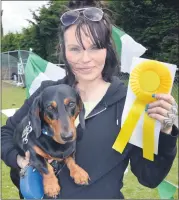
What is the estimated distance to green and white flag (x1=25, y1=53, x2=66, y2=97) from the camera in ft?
11.3

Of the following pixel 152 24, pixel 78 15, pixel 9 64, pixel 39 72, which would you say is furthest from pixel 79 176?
pixel 9 64

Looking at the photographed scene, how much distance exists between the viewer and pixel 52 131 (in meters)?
1.49

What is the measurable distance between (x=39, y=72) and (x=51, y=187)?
223cm

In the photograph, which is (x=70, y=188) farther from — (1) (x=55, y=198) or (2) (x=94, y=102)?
(2) (x=94, y=102)

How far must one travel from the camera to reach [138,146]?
159cm

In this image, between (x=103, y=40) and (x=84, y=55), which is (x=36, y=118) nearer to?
(x=84, y=55)

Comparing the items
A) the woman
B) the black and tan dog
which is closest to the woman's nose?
the woman

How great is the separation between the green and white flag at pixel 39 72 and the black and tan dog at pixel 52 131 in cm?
182

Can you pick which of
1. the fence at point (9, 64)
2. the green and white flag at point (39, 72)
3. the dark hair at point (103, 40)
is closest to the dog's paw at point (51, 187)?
the dark hair at point (103, 40)

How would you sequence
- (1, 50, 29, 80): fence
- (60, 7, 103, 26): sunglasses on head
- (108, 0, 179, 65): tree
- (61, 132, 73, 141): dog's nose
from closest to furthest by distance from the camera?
1. (61, 132, 73, 141): dog's nose
2. (60, 7, 103, 26): sunglasses on head
3. (108, 0, 179, 65): tree
4. (1, 50, 29, 80): fence

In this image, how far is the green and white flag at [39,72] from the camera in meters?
3.46

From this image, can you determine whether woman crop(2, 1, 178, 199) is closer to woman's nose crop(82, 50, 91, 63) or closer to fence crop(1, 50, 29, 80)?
woman's nose crop(82, 50, 91, 63)

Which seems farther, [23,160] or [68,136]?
[23,160]

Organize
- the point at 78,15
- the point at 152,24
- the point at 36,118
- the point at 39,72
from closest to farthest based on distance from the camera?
the point at 36,118 → the point at 78,15 → the point at 39,72 → the point at 152,24
